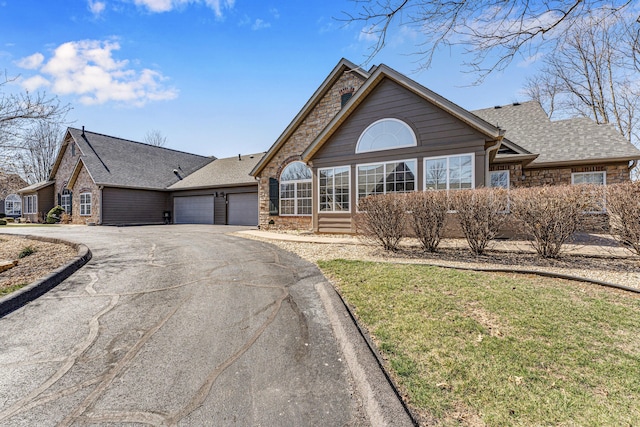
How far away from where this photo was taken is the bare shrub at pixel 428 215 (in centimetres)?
724

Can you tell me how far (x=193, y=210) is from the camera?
77.4 feet

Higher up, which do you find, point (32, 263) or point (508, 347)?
point (32, 263)

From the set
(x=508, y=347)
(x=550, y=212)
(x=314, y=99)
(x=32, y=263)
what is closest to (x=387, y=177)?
(x=550, y=212)

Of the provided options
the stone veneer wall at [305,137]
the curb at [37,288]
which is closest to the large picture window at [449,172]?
the stone veneer wall at [305,137]

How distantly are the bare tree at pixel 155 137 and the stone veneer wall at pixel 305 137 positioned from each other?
41975 millimetres

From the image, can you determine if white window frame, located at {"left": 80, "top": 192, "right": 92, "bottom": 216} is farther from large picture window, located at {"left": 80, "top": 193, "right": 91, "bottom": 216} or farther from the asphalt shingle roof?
the asphalt shingle roof

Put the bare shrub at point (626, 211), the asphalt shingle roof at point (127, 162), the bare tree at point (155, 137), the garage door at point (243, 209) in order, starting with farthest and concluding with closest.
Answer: the bare tree at point (155, 137) < the asphalt shingle roof at point (127, 162) < the garage door at point (243, 209) < the bare shrub at point (626, 211)

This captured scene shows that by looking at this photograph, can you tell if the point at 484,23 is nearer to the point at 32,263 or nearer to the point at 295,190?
the point at 32,263

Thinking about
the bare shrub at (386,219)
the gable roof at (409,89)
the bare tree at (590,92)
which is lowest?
the bare shrub at (386,219)

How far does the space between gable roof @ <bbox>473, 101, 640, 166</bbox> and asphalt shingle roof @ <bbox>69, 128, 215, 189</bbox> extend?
24457mm

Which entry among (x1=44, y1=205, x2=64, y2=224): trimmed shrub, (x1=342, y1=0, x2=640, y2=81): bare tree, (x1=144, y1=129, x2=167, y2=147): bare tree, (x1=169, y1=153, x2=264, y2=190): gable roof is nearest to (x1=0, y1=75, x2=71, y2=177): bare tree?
(x1=342, y1=0, x2=640, y2=81): bare tree

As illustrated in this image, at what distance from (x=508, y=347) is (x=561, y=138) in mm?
14654

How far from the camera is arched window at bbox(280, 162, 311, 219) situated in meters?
14.5

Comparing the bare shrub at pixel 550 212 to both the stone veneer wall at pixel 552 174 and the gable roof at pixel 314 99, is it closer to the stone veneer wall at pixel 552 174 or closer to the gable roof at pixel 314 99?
the stone veneer wall at pixel 552 174
